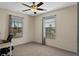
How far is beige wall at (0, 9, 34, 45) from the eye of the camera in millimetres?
4047

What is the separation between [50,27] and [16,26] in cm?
202

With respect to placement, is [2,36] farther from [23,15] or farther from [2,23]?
[23,15]

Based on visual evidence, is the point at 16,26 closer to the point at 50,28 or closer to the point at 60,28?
the point at 50,28

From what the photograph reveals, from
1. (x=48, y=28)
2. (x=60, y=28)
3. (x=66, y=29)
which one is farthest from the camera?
(x=48, y=28)

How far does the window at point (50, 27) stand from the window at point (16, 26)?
1.55 metres

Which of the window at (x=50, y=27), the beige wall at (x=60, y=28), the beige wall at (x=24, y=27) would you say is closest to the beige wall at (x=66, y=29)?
the beige wall at (x=60, y=28)

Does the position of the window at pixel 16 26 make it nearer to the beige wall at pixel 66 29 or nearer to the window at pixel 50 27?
the window at pixel 50 27

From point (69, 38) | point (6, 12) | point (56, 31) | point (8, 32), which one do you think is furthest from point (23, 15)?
point (69, 38)

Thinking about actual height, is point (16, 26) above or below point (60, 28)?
above

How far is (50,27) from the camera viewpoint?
4.66 meters

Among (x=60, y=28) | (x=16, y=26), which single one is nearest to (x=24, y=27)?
(x=16, y=26)

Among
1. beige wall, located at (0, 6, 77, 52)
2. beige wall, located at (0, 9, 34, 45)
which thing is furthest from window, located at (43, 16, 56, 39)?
beige wall, located at (0, 9, 34, 45)

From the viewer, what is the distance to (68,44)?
3.60m

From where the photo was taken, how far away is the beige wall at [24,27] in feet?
13.3
